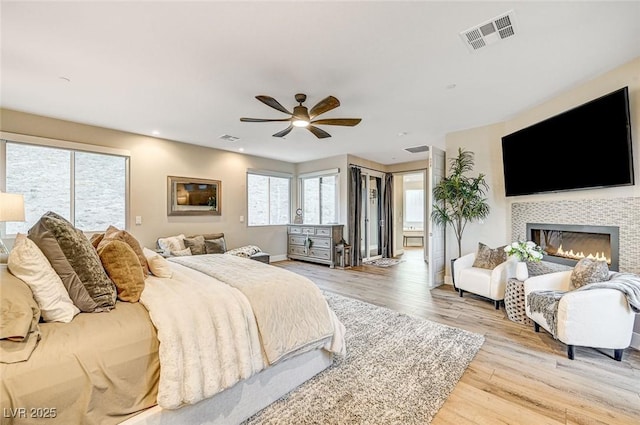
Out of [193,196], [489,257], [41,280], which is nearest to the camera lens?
[41,280]

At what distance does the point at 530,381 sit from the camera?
2.07 meters

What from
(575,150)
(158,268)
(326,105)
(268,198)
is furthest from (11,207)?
(575,150)

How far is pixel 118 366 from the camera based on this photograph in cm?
125

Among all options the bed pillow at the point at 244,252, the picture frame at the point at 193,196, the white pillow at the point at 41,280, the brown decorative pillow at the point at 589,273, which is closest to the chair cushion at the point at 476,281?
the brown decorative pillow at the point at 589,273

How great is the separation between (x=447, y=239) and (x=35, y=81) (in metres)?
5.90

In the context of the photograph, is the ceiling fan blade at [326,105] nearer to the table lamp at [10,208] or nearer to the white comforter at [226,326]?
the white comforter at [226,326]

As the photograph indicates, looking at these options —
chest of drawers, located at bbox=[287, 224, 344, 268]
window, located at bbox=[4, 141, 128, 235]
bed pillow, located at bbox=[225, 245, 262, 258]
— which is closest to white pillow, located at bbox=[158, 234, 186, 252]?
window, located at bbox=[4, 141, 128, 235]

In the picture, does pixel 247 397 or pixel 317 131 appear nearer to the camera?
pixel 247 397

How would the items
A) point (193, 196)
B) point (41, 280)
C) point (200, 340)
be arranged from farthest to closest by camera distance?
point (193, 196) → point (200, 340) → point (41, 280)

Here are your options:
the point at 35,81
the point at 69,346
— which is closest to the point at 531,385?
the point at 69,346

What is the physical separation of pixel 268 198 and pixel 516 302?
543cm

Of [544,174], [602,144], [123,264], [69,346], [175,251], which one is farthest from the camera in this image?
[175,251]

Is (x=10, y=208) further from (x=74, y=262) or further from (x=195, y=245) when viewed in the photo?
(x=195, y=245)

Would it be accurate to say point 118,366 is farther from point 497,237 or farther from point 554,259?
point 497,237
